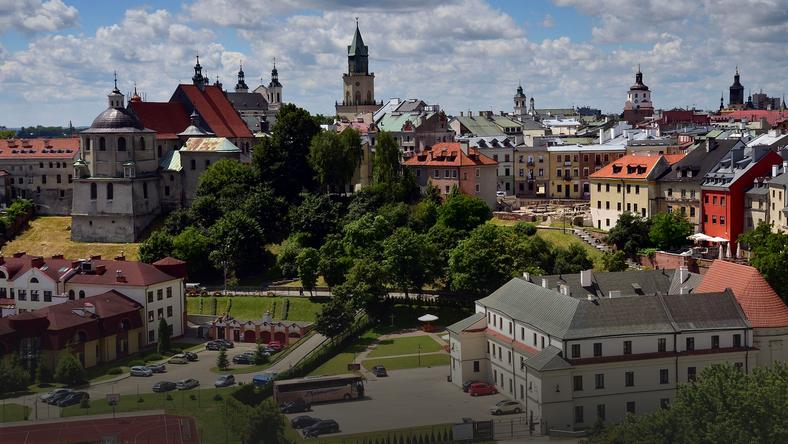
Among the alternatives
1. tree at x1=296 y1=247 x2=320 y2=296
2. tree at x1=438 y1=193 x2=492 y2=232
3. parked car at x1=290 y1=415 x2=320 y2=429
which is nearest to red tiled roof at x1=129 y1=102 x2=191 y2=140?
tree at x1=296 y1=247 x2=320 y2=296

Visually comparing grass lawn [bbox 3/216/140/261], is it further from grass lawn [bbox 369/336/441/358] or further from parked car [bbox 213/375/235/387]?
parked car [bbox 213/375/235/387]

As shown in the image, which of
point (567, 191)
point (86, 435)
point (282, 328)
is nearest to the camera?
point (86, 435)

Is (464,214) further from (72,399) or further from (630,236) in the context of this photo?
(72,399)

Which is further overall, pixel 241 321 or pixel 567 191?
pixel 567 191

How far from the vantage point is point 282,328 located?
71875 mm

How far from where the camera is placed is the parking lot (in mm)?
50853

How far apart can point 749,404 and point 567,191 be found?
60687 millimetres

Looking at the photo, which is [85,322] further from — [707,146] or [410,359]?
[707,146]

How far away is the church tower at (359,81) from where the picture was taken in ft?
539

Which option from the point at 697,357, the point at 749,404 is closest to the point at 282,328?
the point at 697,357

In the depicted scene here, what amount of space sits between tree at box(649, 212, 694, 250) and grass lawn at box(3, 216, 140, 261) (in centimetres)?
4261

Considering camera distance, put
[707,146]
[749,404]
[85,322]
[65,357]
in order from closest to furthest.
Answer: [749,404], [65,357], [85,322], [707,146]

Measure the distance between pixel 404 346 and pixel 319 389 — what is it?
11.9 meters

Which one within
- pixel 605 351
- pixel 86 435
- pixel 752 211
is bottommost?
pixel 86 435
